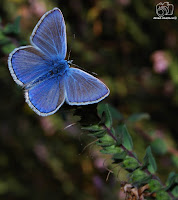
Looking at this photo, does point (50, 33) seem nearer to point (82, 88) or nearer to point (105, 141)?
point (82, 88)

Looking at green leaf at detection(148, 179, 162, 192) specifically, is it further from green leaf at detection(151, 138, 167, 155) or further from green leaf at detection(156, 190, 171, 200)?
green leaf at detection(151, 138, 167, 155)

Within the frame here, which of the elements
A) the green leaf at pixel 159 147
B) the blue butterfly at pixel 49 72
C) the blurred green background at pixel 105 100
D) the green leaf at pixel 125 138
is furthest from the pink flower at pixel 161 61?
the green leaf at pixel 125 138

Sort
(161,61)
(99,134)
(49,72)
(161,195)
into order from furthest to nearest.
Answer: (161,61)
(49,72)
(161,195)
(99,134)

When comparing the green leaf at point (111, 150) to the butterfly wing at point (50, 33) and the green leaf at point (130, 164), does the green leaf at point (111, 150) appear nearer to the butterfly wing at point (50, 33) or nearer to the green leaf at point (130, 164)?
the green leaf at point (130, 164)

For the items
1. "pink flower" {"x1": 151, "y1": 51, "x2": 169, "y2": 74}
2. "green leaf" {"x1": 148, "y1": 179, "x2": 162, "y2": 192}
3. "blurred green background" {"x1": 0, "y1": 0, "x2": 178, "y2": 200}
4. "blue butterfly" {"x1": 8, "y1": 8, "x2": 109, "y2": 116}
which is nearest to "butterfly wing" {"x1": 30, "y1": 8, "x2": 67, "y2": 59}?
"blue butterfly" {"x1": 8, "y1": 8, "x2": 109, "y2": 116}

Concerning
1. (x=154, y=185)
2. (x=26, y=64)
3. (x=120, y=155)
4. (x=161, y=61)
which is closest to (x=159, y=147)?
(x=154, y=185)

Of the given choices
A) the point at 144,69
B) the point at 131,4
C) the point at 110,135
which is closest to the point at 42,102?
the point at 110,135
